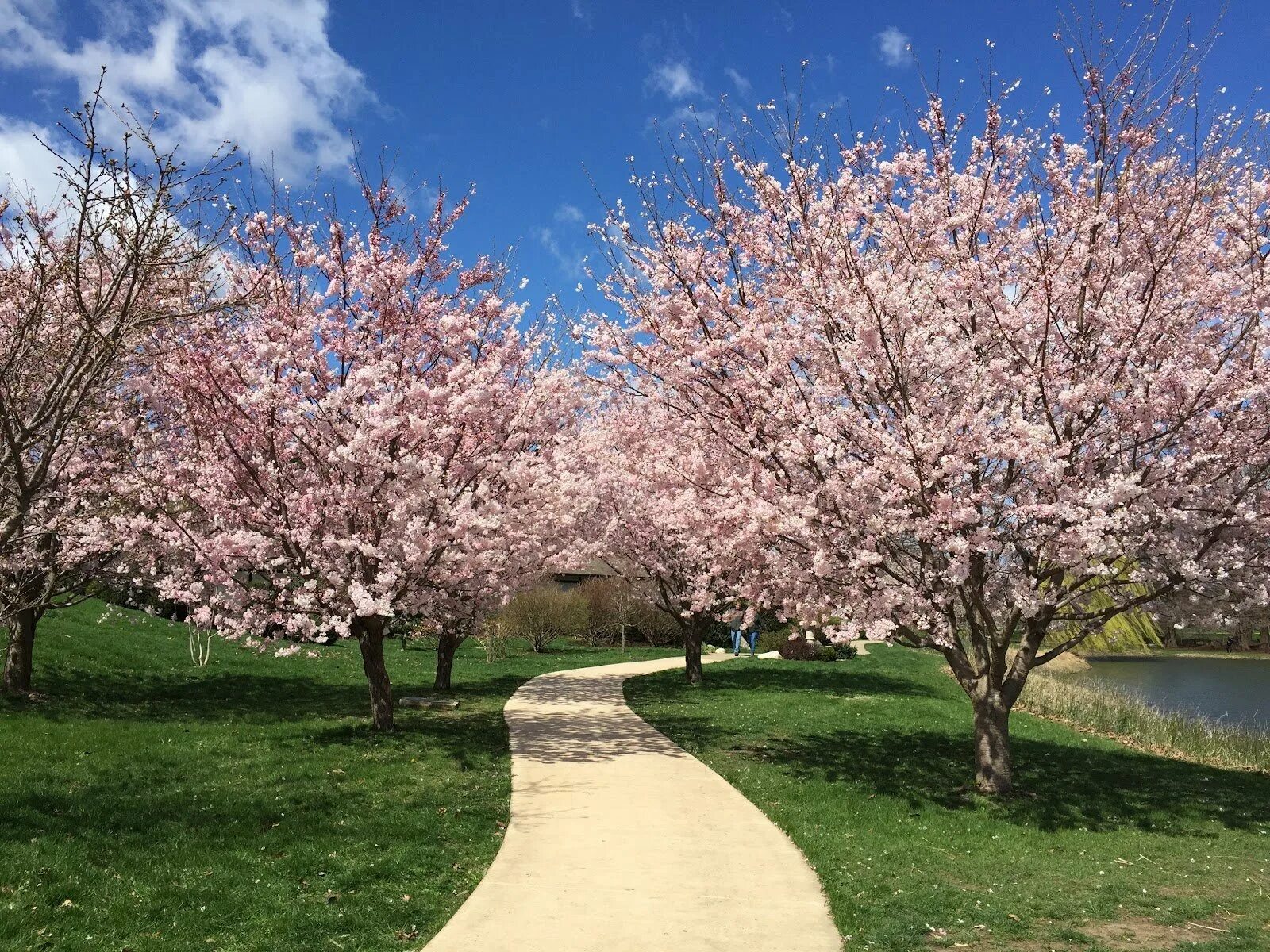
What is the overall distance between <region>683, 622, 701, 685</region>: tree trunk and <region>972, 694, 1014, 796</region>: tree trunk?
1081 cm

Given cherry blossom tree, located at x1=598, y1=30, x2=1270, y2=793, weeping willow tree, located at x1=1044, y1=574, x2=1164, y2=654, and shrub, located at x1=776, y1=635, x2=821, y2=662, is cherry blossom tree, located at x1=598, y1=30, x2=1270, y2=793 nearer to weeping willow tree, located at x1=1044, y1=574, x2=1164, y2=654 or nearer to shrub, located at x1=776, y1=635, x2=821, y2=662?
shrub, located at x1=776, y1=635, x2=821, y2=662

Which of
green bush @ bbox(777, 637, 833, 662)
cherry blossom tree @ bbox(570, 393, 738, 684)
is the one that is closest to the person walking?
green bush @ bbox(777, 637, 833, 662)

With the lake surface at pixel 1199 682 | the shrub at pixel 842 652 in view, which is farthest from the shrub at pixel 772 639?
the lake surface at pixel 1199 682

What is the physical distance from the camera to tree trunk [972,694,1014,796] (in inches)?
417

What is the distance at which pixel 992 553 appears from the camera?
9.46m

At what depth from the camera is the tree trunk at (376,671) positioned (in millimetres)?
12898

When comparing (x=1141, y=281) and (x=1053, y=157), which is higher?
(x=1053, y=157)

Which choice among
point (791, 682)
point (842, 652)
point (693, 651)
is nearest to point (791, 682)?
point (791, 682)

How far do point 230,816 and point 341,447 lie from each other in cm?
459

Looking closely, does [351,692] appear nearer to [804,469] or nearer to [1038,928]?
[804,469]

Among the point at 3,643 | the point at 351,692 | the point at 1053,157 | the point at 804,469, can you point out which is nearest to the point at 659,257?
the point at 804,469

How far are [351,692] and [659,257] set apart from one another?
37.8 ft

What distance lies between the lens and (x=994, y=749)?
34.9ft

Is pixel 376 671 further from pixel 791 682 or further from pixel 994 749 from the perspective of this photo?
pixel 791 682
